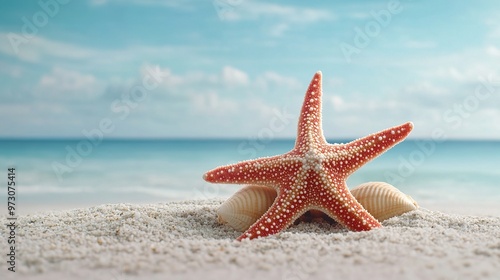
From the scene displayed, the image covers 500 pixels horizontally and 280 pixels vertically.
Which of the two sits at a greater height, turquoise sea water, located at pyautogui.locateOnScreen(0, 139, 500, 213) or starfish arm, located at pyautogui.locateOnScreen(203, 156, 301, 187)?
turquoise sea water, located at pyautogui.locateOnScreen(0, 139, 500, 213)

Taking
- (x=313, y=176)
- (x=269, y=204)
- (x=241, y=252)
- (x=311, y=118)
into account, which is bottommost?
(x=241, y=252)

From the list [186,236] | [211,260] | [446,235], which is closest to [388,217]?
[446,235]

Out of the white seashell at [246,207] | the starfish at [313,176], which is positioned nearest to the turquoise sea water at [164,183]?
the white seashell at [246,207]

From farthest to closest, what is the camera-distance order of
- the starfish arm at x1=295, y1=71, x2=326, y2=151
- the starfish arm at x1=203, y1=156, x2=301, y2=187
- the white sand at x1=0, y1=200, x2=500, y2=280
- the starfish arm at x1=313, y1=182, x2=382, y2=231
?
the starfish arm at x1=295, y1=71, x2=326, y2=151
the starfish arm at x1=203, y1=156, x2=301, y2=187
the starfish arm at x1=313, y1=182, x2=382, y2=231
the white sand at x1=0, y1=200, x2=500, y2=280

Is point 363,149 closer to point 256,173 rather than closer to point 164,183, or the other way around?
point 256,173

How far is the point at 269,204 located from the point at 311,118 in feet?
2.81

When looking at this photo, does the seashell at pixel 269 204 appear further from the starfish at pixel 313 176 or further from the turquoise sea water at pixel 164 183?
the turquoise sea water at pixel 164 183

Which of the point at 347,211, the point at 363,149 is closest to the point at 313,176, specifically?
the point at 347,211

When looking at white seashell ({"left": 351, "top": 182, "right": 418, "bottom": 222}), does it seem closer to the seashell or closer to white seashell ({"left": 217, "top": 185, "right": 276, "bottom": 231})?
the seashell

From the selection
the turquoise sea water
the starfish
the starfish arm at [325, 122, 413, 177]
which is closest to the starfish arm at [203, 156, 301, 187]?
the starfish

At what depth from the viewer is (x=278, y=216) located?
12.9ft

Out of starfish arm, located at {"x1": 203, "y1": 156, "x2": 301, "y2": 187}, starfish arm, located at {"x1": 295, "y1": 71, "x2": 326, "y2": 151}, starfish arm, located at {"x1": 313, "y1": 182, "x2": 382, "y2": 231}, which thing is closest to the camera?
starfish arm, located at {"x1": 313, "y1": 182, "x2": 382, "y2": 231}

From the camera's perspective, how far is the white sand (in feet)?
8.87

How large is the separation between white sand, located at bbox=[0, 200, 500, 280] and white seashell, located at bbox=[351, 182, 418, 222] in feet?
0.58
